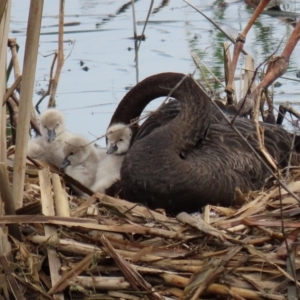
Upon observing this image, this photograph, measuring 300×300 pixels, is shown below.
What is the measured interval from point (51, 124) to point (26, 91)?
3.94 ft

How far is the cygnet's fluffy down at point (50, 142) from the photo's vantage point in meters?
4.16

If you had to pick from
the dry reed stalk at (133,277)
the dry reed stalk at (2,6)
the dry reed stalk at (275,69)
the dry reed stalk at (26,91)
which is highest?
the dry reed stalk at (2,6)

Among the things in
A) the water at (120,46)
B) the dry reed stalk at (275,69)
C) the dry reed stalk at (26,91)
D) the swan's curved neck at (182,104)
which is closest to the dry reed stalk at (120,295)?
the dry reed stalk at (26,91)

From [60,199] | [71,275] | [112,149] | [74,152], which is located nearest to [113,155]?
[112,149]

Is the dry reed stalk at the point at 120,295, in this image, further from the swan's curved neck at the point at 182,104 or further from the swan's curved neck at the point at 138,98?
the swan's curved neck at the point at 138,98

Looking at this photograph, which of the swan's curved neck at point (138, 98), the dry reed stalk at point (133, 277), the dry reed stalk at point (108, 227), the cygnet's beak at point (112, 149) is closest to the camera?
the dry reed stalk at point (133, 277)

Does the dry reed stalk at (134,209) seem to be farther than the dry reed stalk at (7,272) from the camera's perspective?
Yes

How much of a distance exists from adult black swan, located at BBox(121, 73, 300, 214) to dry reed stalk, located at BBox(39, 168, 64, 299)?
0.45m

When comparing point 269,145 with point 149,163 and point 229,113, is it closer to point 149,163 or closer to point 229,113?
point 229,113

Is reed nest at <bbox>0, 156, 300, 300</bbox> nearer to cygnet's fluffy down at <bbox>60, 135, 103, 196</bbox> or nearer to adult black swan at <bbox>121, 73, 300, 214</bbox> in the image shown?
adult black swan at <bbox>121, 73, 300, 214</bbox>

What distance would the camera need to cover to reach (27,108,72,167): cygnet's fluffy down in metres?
4.16

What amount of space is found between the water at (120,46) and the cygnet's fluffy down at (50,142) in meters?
0.65

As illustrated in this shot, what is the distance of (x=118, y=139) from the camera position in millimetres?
4133

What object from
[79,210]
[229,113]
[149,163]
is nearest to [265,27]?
[229,113]
